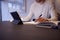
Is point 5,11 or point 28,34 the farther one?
point 5,11

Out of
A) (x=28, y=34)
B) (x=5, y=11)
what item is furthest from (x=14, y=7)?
(x=28, y=34)

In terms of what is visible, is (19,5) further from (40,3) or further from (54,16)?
(54,16)

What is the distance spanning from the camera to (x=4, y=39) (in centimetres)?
97

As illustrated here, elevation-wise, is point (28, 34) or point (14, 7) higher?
point (14, 7)

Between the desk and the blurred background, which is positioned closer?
the desk

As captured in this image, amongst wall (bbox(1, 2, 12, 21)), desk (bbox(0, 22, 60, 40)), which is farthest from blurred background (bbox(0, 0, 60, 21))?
desk (bbox(0, 22, 60, 40))

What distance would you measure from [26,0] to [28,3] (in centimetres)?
10

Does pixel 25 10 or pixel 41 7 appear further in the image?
pixel 25 10

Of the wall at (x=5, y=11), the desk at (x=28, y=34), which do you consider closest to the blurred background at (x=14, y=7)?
the wall at (x=5, y=11)

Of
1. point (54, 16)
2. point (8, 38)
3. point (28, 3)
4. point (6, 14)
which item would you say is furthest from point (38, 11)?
point (8, 38)

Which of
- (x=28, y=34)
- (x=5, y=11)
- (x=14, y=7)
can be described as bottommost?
(x=28, y=34)

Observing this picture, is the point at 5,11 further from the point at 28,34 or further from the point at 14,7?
the point at 28,34

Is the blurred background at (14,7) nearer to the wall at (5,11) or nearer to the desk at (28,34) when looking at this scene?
the wall at (5,11)

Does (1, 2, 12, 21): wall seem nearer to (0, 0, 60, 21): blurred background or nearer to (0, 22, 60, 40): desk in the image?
(0, 0, 60, 21): blurred background
